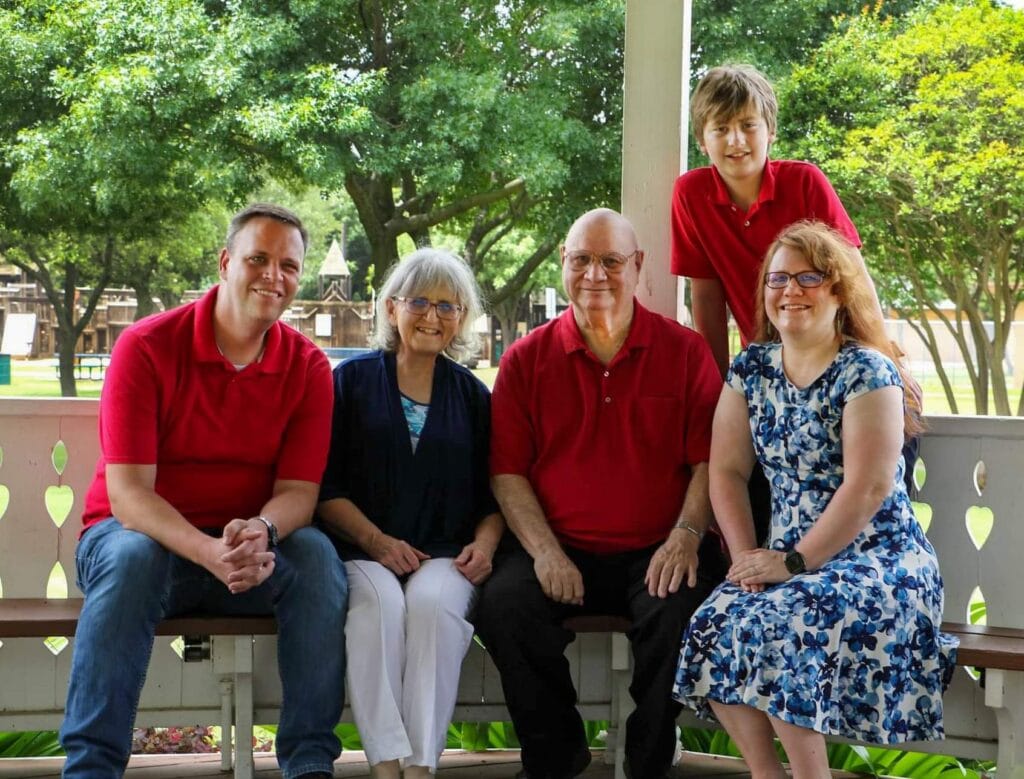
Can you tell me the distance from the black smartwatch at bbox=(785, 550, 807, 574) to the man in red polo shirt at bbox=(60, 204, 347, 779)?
0.88m

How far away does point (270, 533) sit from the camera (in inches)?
92.7

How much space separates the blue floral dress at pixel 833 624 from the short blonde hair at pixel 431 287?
76cm

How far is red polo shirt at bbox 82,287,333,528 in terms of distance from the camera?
240 cm

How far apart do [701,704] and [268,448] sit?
1.03 metres

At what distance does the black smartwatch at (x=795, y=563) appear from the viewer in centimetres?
226

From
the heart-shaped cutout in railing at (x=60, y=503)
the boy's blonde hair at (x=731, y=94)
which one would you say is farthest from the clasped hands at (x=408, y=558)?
the boy's blonde hair at (x=731, y=94)

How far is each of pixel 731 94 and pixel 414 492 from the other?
1.13 m

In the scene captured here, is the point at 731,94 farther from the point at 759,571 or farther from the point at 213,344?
the point at 213,344

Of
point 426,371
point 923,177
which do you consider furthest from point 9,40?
point 426,371

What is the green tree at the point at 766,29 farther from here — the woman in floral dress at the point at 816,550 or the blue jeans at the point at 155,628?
the blue jeans at the point at 155,628

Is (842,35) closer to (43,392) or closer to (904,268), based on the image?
(904,268)

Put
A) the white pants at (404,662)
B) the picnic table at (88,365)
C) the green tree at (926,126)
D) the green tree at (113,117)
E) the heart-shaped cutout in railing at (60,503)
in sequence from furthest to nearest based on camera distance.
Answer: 1. the picnic table at (88,365)
2. the green tree at (926,126)
3. the green tree at (113,117)
4. the heart-shaped cutout in railing at (60,503)
5. the white pants at (404,662)

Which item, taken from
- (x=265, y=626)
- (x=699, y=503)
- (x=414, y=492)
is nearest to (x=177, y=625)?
(x=265, y=626)

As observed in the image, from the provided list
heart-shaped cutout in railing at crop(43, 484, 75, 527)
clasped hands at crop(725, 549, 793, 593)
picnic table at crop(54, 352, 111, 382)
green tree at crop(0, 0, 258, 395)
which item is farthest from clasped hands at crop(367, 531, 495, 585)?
picnic table at crop(54, 352, 111, 382)
